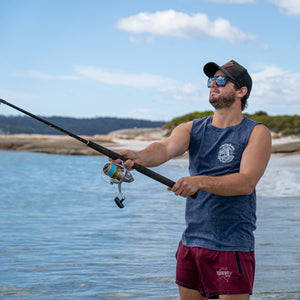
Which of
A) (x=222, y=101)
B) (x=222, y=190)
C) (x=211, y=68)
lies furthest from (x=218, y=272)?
(x=211, y=68)

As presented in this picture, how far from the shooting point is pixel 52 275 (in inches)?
207

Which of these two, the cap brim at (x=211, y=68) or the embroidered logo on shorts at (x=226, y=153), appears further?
the cap brim at (x=211, y=68)

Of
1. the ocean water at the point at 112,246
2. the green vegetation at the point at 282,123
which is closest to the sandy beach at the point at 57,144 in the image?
the green vegetation at the point at 282,123

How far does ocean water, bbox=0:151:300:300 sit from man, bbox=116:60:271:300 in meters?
0.52

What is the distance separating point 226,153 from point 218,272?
0.58m

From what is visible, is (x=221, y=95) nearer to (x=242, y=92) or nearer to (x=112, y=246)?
(x=242, y=92)

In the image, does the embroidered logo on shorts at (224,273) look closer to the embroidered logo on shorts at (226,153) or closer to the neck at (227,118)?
the embroidered logo on shorts at (226,153)

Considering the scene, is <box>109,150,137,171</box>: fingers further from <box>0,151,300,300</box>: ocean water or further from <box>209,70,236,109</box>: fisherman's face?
<box>209,70,236,109</box>: fisherman's face

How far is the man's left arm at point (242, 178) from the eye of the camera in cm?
238

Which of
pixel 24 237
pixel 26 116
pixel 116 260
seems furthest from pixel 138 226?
pixel 26 116

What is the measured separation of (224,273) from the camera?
257cm

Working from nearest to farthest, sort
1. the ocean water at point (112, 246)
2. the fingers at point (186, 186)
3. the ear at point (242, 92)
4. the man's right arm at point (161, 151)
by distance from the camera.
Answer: the fingers at point (186, 186) → the man's right arm at point (161, 151) → the ear at point (242, 92) → the ocean water at point (112, 246)

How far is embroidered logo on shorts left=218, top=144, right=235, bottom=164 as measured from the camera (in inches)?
103

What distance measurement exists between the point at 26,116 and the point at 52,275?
2.69 meters
